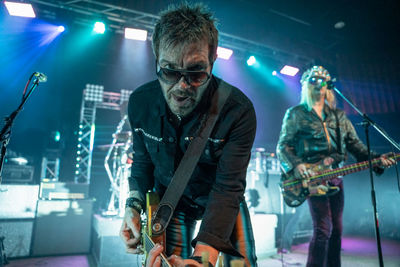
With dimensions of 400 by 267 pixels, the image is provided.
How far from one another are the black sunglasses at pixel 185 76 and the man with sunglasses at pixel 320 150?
2453mm

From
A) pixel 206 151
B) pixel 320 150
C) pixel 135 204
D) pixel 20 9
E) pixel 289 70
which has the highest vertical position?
pixel 20 9

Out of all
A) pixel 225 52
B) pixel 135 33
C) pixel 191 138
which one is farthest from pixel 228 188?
pixel 225 52

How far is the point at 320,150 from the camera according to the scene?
347 cm

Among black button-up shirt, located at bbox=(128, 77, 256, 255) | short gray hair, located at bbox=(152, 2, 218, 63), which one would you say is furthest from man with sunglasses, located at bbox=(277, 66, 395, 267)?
short gray hair, located at bbox=(152, 2, 218, 63)

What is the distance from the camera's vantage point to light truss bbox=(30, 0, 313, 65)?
23.4 ft

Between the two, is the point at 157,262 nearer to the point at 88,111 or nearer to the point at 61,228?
the point at 61,228

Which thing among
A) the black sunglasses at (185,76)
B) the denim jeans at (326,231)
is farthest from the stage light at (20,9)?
the denim jeans at (326,231)

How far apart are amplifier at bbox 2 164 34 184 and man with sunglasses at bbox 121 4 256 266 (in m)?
5.43

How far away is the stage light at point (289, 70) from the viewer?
9.93 meters

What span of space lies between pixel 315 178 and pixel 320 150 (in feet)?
1.37

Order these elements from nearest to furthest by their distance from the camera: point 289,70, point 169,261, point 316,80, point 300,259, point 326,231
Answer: point 169,261, point 326,231, point 316,80, point 300,259, point 289,70

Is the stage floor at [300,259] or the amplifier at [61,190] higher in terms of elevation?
the amplifier at [61,190]

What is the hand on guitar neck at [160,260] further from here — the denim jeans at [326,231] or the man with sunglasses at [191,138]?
the denim jeans at [326,231]

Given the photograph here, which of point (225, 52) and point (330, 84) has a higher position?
point (225, 52)
